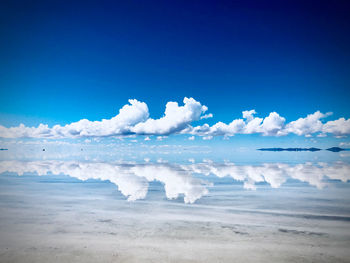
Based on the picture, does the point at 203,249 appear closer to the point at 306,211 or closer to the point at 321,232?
the point at 321,232

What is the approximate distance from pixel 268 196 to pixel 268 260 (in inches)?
Answer: 502

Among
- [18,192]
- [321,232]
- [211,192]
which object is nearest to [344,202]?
[321,232]

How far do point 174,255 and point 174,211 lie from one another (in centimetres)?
652

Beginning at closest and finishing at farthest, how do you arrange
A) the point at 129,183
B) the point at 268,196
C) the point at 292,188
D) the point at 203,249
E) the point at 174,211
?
the point at 203,249, the point at 174,211, the point at 268,196, the point at 292,188, the point at 129,183

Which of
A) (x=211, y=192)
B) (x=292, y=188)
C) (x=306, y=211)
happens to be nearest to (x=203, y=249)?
(x=306, y=211)

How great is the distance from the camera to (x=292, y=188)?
25.1 m

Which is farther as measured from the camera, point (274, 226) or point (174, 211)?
point (174, 211)

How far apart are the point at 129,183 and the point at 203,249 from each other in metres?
19.1

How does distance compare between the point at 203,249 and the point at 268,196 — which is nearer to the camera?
the point at 203,249

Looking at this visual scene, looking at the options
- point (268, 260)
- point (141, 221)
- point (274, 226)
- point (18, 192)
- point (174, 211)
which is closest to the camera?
point (268, 260)

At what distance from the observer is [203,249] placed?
404 inches

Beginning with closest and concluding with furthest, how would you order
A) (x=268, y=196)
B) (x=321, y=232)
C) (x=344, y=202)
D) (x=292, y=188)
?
(x=321, y=232)
(x=344, y=202)
(x=268, y=196)
(x=292, y=188)

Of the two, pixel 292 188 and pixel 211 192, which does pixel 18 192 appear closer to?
pixel 211 192

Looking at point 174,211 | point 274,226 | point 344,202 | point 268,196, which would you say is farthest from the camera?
point 268,196
